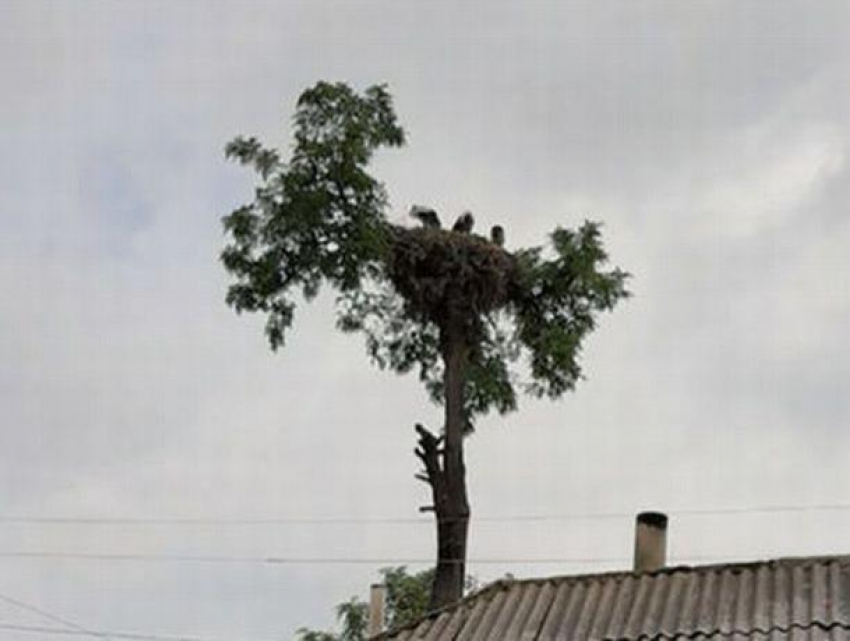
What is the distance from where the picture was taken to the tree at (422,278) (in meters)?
13.5

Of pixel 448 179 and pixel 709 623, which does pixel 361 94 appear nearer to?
pixel 448 179

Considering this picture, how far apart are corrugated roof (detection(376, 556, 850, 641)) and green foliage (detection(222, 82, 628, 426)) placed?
19.4 feet

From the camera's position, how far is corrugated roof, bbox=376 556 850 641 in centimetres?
717

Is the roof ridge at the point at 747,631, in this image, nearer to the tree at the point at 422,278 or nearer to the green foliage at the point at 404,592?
the tree at the point at 422,278

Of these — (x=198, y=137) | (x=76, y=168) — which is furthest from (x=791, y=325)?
(x=76, y=168)

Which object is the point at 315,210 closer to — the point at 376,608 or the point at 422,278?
the point at 422,278

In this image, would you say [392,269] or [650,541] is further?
[392,269]

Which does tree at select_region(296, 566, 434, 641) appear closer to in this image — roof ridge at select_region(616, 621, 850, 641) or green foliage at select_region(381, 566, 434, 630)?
green foliage at select_region(381, 566, 434, 630)

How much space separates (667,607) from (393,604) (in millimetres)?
11076

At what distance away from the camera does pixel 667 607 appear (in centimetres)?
764

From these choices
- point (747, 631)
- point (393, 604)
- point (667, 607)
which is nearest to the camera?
point (747, 631)

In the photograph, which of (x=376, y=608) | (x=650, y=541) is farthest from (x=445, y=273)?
(x=650, y=541)

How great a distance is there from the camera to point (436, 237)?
14133mm

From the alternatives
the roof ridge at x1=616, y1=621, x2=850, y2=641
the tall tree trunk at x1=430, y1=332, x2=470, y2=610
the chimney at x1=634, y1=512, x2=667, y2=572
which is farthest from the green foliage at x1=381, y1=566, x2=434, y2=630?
the roof ridge at x1=616, y1=621, x2=850, y2=641
